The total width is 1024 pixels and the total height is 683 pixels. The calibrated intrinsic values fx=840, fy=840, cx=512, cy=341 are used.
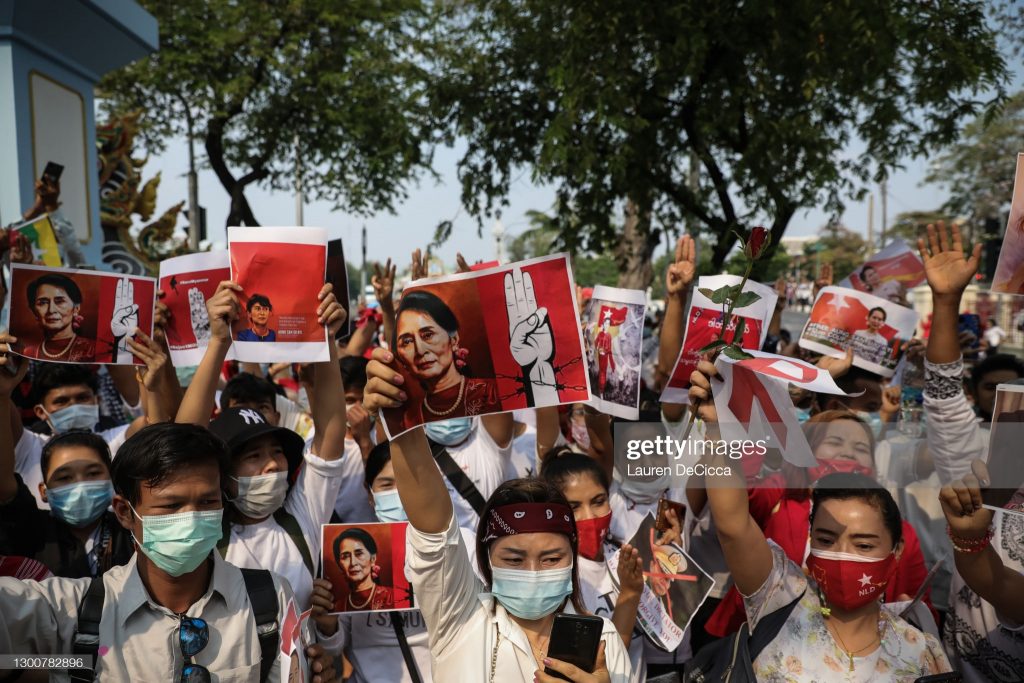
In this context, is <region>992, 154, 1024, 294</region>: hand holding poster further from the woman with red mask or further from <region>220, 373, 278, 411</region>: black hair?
<region>220, 373, 278, 411</region>: black hair

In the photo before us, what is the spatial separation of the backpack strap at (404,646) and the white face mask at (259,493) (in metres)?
0.66

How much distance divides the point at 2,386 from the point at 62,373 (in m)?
1.36

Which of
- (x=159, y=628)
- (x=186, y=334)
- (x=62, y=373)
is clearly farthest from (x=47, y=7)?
(x=159, y=628)

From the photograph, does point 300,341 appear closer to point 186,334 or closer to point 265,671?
point 186,334

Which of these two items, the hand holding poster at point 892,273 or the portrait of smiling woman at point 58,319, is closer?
the portrait of smiling woman at point 58,319

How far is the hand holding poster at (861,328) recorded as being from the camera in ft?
14.9

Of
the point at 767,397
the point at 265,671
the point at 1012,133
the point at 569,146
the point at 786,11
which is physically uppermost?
the point at 1012,133

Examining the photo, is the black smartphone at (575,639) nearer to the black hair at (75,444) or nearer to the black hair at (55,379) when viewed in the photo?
the black hair at (75,444)

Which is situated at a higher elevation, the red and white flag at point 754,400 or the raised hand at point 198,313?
the raised hand at point 198,313

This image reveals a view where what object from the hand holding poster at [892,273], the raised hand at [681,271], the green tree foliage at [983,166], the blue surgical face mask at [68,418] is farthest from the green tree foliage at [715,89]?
the green tree foliage at [983,166]

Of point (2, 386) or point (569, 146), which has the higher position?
point (569, 146)

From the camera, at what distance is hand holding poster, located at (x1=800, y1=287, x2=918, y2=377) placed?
4543 mm

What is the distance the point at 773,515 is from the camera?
11.0ft

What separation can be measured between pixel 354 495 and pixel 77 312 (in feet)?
5.00
